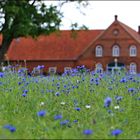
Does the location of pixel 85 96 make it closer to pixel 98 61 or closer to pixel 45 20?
pixel 45 20

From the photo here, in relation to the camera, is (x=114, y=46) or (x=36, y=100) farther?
(x=114, y=46)

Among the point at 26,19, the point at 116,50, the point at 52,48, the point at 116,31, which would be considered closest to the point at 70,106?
the point at 26,19

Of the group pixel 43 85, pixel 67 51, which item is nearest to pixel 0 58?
pixel 67 51

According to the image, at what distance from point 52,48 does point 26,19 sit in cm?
2298

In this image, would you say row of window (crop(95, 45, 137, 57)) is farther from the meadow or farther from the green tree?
the meadow

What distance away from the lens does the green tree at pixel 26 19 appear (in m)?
33.4

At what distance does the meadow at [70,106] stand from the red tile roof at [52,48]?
47265 mm

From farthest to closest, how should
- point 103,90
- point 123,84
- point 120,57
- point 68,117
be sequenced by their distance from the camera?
point 120,57
point 123,84
point 103,90
point 68,117

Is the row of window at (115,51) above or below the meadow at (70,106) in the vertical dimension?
above

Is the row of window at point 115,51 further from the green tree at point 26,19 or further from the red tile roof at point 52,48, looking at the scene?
the green tree at point 26,19

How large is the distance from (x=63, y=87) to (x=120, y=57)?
47881 millimetres

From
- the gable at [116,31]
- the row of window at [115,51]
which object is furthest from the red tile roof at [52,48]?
the gable at [116,31]

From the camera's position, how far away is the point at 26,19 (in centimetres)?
3391

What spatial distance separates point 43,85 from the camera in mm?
7668
